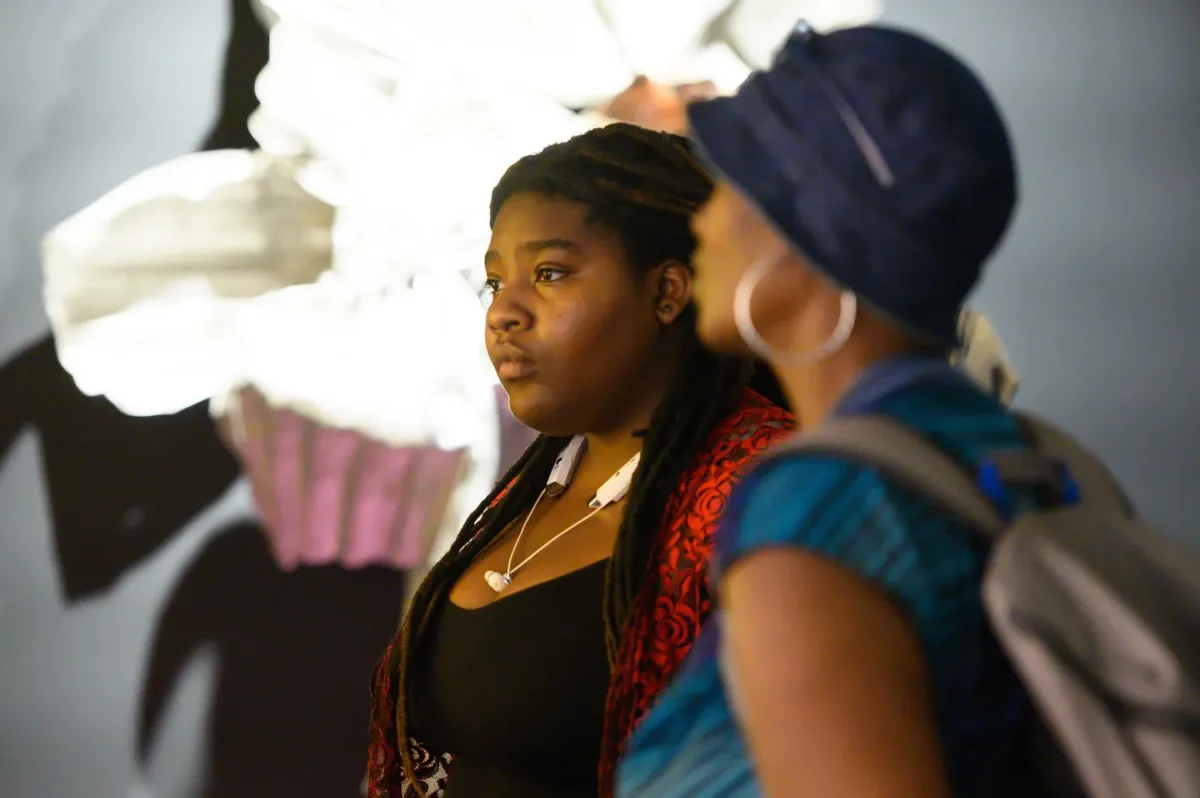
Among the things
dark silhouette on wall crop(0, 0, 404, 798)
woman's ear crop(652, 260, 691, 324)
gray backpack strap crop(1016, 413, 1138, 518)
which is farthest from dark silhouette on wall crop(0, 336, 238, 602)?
gray backpack strap crop(1016, 413, 1138, 518)

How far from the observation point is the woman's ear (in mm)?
957

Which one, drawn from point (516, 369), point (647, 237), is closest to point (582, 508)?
point (516, 369)

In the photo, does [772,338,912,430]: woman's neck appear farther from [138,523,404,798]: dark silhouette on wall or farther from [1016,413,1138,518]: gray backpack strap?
[138,523,404,798]: dark silhouette on wall

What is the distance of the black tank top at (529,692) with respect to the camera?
854 mm

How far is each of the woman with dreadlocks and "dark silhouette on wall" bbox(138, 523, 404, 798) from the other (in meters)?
0.54

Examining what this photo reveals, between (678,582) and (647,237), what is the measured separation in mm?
302

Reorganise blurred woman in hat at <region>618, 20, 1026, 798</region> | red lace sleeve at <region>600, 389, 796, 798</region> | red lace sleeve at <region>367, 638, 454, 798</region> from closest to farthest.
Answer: blurred woman in hat at <region>618, 20, 1026, 798</region>
red lace sleeve at <region>600, 389, 796, 798</region>
red lace sleeve at <region>367, 638, 454, 798</region>

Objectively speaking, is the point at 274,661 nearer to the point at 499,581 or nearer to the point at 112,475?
the point at 112,475

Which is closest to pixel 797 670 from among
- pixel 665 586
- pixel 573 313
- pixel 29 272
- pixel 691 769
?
pixel 691 769

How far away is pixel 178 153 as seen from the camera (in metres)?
1.66

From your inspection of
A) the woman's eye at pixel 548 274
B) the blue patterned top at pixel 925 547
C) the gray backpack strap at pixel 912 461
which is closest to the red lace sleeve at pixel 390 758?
the woman's eye at pixel 548 274

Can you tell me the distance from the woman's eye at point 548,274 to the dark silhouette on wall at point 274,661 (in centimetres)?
76

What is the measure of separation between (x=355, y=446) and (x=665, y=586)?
33.9 inches

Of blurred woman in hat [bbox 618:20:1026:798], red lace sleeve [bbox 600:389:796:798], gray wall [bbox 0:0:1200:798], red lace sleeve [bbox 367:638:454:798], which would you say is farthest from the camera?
gray wall [bbox 0:0:1200:798]
